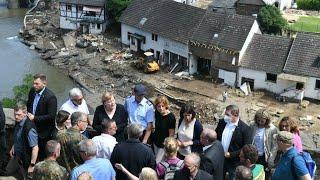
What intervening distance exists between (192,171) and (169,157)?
2.74 ft

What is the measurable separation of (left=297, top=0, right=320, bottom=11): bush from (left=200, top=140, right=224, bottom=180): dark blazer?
44535 millimetres

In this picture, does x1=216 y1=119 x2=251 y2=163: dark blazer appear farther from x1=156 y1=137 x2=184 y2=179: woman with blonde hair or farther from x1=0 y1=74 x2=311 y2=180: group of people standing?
x1=156 y1=137 x2=184 y2=179: woman with blonde hair

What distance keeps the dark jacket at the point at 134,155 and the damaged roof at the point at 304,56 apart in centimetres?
2582

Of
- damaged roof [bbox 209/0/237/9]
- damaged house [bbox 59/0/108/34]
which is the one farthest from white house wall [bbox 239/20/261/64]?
damaged house [bbox 59/0/108/34]

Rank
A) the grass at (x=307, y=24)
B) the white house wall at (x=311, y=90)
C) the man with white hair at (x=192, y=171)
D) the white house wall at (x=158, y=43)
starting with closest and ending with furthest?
the man with white hair at (x=192, y=171) < the white house wall at (x=311, y=90) < the white house wall at (x=158, y=43) < the grass at (x=307, y=24)

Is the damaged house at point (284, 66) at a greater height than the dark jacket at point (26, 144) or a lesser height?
lesser

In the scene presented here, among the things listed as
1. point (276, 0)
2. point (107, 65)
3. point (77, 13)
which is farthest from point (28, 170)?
point (276, 0)

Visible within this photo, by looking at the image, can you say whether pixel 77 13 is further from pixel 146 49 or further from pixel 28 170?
pixel 28 170

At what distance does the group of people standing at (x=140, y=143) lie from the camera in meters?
7.51

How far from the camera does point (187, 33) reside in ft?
121

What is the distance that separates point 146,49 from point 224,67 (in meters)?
8.36

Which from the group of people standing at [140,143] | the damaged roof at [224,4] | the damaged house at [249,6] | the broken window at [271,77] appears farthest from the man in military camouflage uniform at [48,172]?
the damaged roof at [224,4]

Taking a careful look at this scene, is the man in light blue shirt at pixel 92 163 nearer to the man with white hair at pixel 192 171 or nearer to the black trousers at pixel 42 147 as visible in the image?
the man with white hair at pixel 192 171

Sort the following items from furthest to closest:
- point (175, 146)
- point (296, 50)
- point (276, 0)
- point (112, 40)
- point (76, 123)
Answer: point (276, 0) → point (112, 40) → point (296, 50) → point (76, 123) → point (175, 146)
